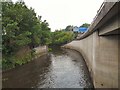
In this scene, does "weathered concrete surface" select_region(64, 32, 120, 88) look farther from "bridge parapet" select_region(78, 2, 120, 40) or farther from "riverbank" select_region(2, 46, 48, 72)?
"riverbank" select_region(2, 46, 48, 72)

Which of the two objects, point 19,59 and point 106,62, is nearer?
point 106,62

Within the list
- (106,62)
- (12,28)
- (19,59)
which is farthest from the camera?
(19,59)

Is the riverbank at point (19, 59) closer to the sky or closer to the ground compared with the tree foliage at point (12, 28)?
closer to the ground

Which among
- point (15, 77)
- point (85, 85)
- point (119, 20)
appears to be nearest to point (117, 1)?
point (119, 20)

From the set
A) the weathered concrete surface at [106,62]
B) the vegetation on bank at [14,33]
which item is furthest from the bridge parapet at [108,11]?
the vegetation on bank at [14,33]

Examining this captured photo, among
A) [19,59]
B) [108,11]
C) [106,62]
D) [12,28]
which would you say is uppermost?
[12,28]

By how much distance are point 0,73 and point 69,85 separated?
29.6 feet

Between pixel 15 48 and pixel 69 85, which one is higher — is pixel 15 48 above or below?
above

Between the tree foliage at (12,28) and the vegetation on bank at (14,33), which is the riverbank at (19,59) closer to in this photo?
the vegetation on bank at (14,33)

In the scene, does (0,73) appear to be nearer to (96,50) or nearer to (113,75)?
(96,50)

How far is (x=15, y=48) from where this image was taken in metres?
24.8

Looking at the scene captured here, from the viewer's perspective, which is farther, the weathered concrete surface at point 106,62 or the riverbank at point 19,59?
the riverbank at point 19,59

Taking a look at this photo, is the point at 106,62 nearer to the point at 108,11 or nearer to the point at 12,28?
the point at 108,11

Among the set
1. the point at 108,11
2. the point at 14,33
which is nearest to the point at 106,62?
the point at 108,11
